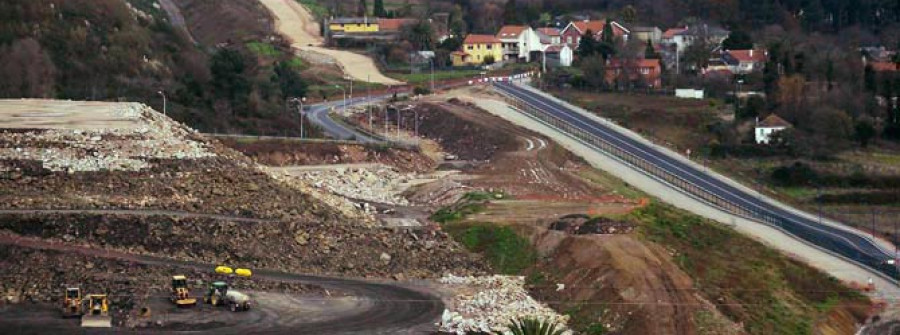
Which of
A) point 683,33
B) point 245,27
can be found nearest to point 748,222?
point 683,33

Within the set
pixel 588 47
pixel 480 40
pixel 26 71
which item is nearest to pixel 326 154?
pixel 26 71

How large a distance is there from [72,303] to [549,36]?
8745 cm

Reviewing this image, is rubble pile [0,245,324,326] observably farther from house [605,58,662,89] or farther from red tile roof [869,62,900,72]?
house [605,58,662,89]

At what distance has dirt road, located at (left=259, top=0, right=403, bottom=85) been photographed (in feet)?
434

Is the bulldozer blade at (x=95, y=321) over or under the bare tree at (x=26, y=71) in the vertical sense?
under

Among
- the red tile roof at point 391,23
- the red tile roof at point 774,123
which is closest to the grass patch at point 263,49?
the red tile roof at point 391,23

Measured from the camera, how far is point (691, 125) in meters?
111

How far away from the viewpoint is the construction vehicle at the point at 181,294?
59.3m

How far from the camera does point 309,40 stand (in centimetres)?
14600

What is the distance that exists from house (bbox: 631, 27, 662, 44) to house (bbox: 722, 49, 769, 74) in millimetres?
11573

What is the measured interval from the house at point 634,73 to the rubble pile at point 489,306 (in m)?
56.8

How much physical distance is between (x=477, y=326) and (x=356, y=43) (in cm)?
8411

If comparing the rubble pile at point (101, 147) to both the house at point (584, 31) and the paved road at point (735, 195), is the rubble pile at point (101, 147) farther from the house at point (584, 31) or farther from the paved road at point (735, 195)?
the house at point (584, 31)

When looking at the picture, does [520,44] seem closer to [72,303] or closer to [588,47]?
[588,47]
